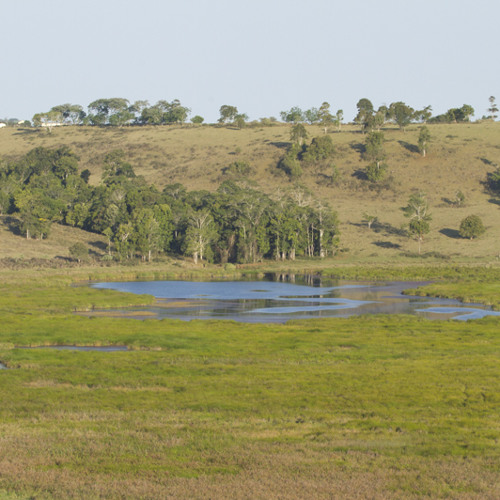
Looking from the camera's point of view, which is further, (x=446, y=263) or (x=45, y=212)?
(x=45, y=212)

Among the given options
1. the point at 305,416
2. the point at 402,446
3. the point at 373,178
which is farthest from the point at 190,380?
the point at 373,178

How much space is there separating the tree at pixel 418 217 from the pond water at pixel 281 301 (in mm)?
36066

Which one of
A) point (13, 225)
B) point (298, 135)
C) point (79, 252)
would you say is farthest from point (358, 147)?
point (79, 252)

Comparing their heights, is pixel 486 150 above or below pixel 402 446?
above

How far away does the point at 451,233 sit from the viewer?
14350 cm

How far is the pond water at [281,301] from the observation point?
7081 centimetres

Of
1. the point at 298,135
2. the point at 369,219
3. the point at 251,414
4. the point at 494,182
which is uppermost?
the point at 298,135

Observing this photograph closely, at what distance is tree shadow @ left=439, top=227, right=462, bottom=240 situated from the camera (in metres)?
142

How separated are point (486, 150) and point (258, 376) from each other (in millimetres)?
162109

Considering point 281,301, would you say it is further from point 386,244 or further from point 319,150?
point 319,150

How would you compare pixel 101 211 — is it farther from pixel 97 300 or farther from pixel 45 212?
pixel 97 300

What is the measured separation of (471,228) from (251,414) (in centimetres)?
11860

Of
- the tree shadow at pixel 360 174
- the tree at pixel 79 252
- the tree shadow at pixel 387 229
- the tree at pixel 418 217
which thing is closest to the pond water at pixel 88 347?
the tree at pixel 79 252

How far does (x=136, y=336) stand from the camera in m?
53.3
